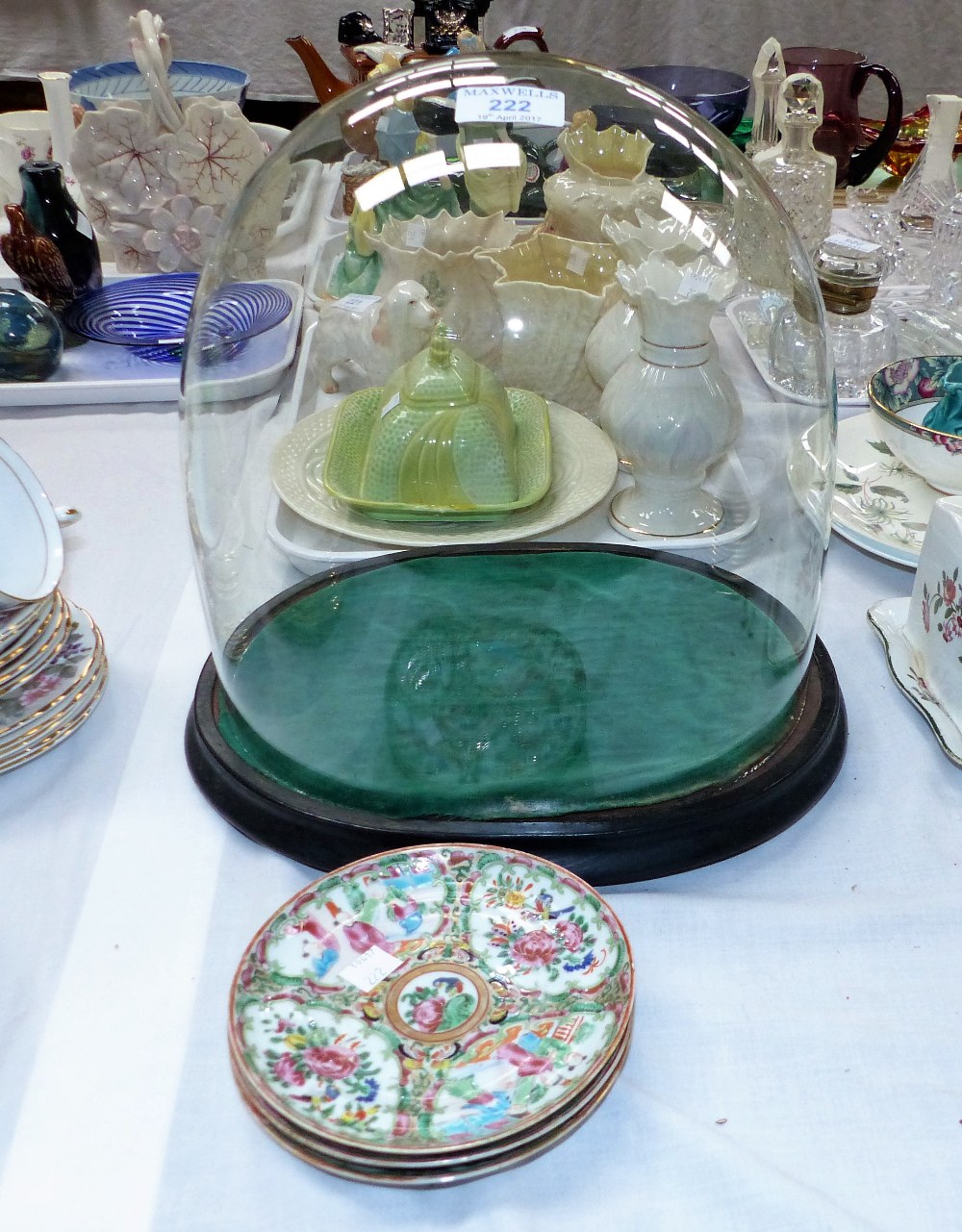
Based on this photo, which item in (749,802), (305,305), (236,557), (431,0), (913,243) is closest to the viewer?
(749,802)

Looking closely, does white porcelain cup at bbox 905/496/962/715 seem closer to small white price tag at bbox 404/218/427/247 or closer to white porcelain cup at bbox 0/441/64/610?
small white price tag at bbox 404/218/427/247

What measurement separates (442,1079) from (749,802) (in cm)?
19

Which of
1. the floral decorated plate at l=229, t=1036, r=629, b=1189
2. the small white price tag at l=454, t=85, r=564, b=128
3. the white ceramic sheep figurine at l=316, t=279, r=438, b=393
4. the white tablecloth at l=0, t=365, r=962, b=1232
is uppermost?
the small white price tag at l=454, t=85, r=564, b=128

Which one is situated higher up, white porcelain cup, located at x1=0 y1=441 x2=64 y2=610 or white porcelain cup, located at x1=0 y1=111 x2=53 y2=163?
white porcelain cup, located at x1=0 y1=111 x2=53 y2=163

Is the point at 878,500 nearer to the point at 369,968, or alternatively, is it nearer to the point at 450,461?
the point at 450,461

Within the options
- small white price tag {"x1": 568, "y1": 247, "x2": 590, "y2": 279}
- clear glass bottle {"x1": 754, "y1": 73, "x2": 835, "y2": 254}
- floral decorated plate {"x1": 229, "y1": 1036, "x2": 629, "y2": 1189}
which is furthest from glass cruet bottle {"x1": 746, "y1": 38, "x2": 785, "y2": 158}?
floral decorated plate {"x1": 229, "y1": 1036, "x2": 629, "y2": 1189}

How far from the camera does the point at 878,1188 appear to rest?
1.24 feet

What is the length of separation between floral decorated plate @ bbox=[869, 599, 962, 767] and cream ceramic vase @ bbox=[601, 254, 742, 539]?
0.39ft

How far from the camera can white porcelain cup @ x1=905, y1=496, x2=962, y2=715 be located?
55 centimetres

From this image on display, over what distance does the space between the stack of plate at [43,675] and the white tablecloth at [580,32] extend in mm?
1885

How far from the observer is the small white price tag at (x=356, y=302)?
0.73 m

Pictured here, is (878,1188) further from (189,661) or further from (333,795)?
(189,661)

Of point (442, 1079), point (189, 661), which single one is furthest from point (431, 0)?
point (442, 1079)

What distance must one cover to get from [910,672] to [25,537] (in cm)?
48
